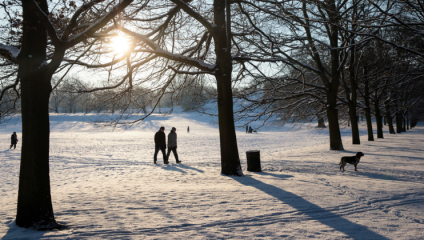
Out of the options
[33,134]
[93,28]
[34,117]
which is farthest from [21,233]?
[93,28]

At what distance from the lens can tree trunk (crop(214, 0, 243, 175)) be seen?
793 cm

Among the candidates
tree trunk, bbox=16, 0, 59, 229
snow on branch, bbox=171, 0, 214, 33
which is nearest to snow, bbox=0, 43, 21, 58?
tree trunk, bbox=16, 0, 59, 229

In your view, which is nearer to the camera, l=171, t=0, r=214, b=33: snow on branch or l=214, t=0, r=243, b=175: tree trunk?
l=171, t=0, r=214, b=33: snow on branch

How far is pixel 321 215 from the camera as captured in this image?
447cm

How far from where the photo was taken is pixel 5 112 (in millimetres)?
6301

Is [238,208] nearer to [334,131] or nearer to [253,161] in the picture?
[253,161]

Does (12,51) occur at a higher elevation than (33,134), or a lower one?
higher

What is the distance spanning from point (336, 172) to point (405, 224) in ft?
15.5

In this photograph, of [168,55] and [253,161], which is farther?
[253,161]

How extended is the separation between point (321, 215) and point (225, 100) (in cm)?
431

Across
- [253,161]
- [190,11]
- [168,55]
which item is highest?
[190,11]

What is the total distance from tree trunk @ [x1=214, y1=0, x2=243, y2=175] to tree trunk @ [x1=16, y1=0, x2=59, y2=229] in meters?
4.76

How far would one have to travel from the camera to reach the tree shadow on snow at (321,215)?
3760 millimetres

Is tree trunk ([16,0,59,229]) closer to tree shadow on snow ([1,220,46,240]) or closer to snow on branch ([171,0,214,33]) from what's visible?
tree shadow on snow ([1,220,46,240])
